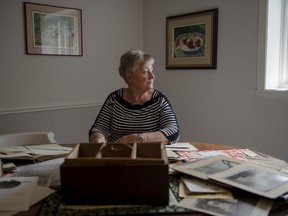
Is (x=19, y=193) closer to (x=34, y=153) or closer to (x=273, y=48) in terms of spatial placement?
Result: (x=34, y=153)

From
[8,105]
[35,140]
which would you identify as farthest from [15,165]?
[8,105]

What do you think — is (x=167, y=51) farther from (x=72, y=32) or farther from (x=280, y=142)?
(x=280, y=142)

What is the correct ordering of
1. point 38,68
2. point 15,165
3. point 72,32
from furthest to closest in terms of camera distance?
point 72,32
point 38,68
point 15,165

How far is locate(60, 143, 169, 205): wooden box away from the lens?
36.1 inches

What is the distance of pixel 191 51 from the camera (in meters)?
3.17

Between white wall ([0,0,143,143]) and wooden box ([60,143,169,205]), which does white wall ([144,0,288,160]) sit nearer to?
white wall ([0,0,143,143])

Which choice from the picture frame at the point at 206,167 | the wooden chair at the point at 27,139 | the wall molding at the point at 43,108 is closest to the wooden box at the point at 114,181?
the picture frame at the point at 206,167

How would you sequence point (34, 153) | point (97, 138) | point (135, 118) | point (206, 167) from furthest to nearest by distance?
point (135, 118), point (97, 138), point (34, 153), point (206, 167)

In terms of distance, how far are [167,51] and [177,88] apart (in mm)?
421

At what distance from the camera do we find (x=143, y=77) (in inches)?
82.7

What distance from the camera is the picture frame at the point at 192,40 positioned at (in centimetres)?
295

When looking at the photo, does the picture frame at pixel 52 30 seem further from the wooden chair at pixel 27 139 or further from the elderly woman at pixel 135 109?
the elderly woman at pixel 135 109

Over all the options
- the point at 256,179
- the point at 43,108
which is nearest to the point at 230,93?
the point at 43,108

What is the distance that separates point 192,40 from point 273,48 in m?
0.84
